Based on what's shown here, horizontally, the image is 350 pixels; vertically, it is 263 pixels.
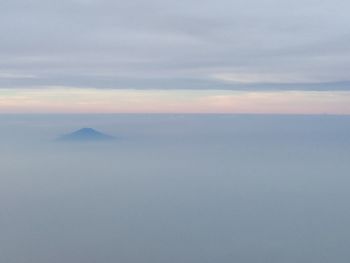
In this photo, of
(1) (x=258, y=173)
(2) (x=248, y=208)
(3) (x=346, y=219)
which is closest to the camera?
(3) (x=346, y=219)

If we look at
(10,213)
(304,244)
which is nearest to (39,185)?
(10,213)

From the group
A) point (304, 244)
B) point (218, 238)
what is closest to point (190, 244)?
point (218, 238)

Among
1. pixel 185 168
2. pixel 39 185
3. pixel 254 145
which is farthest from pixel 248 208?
pixel 254 145

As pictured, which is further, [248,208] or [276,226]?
[248,208]

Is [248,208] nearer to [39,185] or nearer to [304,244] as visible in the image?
[304,244]

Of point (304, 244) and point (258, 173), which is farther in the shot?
point (258, 173)

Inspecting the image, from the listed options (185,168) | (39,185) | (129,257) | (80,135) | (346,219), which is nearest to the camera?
(129,257)

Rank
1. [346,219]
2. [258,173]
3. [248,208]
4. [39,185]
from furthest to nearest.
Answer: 1. [258,173]
2. [39,185]
3. [248,208]
4. [346,219]

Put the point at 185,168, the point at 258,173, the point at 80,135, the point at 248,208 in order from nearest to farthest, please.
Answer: the point at 248,208
the point at 258,173
the point at 185,168
the point at 80,135

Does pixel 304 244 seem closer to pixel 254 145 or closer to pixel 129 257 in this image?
pixel 129 257
